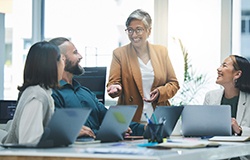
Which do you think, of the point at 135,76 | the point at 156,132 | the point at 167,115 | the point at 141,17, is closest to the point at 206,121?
the point at 167,115

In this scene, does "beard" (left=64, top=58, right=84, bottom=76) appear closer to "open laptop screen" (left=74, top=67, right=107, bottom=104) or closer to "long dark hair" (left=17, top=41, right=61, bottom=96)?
"long dark hair" (left=17, top=41, right=61, bottom=96)

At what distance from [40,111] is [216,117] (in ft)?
4.62

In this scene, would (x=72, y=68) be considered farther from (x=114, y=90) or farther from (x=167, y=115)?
(x=167, y=115)

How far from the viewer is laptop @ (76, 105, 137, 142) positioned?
3186mm

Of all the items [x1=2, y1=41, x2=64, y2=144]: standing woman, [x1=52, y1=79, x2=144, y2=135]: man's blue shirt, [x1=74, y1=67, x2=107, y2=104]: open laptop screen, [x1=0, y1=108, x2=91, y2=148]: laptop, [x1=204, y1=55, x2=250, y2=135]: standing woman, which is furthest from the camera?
[x1=74, y1=67, x2=107, y2=104]: open laptop screen

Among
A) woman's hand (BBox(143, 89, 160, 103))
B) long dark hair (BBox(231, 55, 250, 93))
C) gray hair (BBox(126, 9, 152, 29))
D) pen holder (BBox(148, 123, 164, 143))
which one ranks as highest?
gray hair (BBox(126, 9, 152, 29))

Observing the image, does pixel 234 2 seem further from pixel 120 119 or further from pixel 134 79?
pixel 120 119

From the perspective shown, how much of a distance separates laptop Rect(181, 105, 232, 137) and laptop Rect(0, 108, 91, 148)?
124cm

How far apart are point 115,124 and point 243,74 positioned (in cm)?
175

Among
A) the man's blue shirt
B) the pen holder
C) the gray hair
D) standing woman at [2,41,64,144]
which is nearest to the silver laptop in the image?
the pen holder

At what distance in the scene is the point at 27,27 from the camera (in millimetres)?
7172

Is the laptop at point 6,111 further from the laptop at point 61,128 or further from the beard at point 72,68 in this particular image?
the laptop at point 61,128

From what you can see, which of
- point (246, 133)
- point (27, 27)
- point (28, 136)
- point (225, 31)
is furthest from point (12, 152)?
point (27, 27)

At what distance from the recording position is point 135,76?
4777mm
